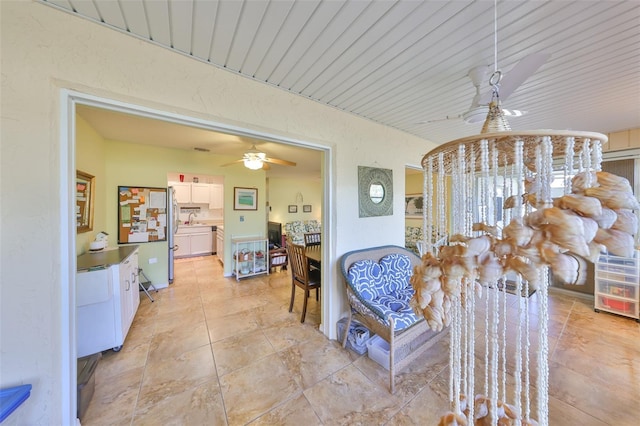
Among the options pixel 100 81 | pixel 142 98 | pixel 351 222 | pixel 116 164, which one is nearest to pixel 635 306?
pixel 351 222

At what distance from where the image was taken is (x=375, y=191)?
265 centimetres

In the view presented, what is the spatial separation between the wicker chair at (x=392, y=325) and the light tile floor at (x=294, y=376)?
145 millimetres

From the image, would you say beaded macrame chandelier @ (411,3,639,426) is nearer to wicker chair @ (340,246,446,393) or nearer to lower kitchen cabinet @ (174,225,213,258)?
wicker chair @ (340,246,446,393)

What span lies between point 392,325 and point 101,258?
2.90 metres

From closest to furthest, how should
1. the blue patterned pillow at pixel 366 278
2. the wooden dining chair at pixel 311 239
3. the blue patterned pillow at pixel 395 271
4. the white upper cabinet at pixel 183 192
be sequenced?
the blue patterned pillow at pixel 366 278 < the blue patterned pillow at pixel 395 271 < the wooden dining chair at pixel 311 239 < the white upper cabinet at pixel 183 192

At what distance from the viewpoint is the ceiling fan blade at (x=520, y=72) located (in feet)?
3.64

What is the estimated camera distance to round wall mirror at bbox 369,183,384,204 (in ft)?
8.56

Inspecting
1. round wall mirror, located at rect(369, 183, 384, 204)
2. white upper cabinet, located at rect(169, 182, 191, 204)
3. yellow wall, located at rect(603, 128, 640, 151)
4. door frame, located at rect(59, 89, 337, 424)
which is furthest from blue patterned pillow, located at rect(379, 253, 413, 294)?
white upper cabinet, located at rect(169, 182, 191, 204)

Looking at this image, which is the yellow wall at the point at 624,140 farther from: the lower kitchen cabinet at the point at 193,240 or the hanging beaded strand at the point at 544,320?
the lower kitchen cabinet at the point at 193,240

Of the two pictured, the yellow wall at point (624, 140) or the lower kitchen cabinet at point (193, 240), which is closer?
the yellow wall at point (624, 140)

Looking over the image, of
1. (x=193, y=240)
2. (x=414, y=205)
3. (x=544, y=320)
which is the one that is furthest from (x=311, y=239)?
(x=193, y=240)

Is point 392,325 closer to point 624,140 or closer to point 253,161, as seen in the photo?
point 253,161

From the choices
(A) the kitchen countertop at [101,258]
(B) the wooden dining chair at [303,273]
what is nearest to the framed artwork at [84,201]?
(A) the kitchen countertop at [101,258]

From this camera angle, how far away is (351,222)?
7.97ft
